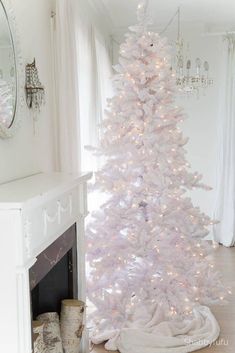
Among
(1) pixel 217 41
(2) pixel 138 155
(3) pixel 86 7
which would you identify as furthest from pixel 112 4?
(2) pixel 138 155

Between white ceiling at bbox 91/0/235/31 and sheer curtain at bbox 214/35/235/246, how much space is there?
302 mm

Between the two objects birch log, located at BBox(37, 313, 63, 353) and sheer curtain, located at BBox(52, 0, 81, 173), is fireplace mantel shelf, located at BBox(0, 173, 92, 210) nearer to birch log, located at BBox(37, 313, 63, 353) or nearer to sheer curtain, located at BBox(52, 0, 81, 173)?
sheer curtain, located at BBox(52, 0, 81, 173)

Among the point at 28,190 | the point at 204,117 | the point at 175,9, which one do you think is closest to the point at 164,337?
the point at 28,190

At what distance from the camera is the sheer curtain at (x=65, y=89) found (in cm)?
262

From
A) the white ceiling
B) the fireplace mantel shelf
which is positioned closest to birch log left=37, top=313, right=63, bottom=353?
the fireplace mantel shelf

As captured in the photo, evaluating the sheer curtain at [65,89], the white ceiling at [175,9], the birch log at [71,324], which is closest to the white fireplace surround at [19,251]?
the birch log at [71,324]

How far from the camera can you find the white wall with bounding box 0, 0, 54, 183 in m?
2.02

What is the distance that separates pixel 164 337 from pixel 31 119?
162 cm

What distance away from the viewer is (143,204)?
295 cm

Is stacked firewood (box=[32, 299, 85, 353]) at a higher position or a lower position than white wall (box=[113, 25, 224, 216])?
lower

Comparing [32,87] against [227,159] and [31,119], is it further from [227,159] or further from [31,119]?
[227,159]

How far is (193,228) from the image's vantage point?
299 cm

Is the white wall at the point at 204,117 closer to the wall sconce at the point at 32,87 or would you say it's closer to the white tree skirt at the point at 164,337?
the white tree skirt at the point at 164,337

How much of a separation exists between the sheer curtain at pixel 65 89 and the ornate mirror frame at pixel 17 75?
0.55 m
